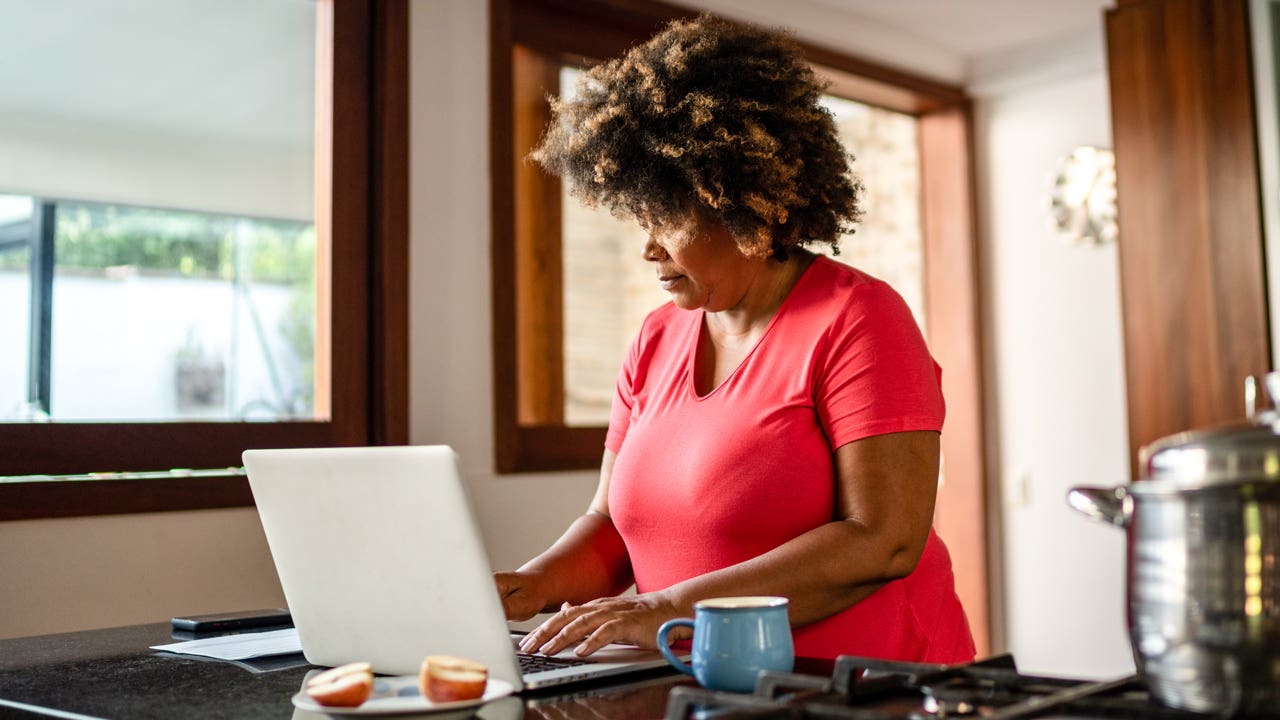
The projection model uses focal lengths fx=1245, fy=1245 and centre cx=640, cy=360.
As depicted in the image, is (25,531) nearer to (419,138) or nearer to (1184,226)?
(419,138)

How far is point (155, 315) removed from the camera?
8.43 ft

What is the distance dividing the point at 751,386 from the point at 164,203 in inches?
61.0

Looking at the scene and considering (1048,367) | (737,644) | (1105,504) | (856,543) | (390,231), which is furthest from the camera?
(1048,367)

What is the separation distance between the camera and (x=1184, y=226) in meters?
3.07

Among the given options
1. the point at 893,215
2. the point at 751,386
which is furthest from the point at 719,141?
the point at 893,215

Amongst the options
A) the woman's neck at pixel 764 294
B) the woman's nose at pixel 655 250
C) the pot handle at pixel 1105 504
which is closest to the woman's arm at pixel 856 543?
the woman's neck at pixel 764 294

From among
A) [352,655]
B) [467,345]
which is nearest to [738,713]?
[352,655]

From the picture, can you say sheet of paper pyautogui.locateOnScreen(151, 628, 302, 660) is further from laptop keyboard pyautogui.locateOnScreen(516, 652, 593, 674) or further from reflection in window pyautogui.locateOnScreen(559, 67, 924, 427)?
reflection in window pyautogui.locateOnScreen(559, 67, 924, 427)

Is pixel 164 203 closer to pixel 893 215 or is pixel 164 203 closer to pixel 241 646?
pixel 241 646

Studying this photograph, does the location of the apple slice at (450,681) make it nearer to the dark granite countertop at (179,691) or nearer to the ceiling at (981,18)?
the dark granite countertop at (179,691)

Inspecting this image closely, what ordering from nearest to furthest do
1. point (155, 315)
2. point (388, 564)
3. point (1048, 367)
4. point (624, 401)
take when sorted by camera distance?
point (388, 564), point (624, 401), point (155, 315), point (1048, 367)

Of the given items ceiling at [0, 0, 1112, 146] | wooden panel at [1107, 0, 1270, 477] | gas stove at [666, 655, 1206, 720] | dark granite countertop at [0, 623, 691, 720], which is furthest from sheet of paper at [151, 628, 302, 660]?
wooden panel at [1107, 0, 1270, 477]

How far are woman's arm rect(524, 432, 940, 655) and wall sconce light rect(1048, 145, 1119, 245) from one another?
2.69 meters

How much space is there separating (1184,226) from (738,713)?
265cm
